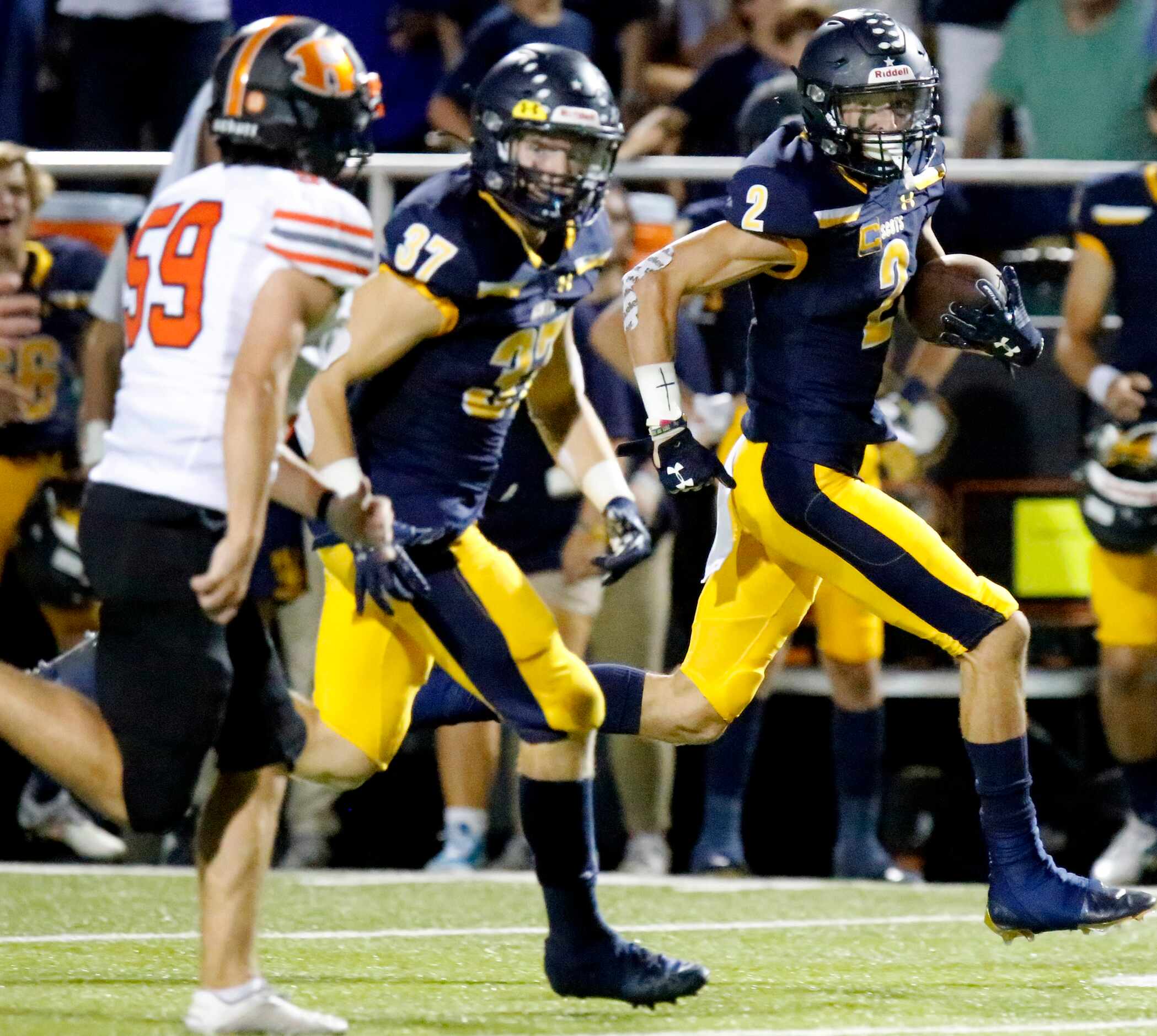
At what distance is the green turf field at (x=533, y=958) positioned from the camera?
12.1ft

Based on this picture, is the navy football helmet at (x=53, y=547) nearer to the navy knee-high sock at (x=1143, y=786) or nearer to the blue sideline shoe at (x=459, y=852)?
the blue sideline shoe at (x=459, y=852)

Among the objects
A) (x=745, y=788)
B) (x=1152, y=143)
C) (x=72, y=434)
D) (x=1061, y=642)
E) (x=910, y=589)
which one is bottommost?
(x=745, y=788)

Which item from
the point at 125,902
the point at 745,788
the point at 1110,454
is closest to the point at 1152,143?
the point at 1110,454

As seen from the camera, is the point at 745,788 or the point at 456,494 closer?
the point at 456,494

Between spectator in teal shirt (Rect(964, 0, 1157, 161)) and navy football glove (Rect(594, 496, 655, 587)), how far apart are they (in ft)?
9.88

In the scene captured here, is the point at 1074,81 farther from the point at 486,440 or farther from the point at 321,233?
the point at 321,233

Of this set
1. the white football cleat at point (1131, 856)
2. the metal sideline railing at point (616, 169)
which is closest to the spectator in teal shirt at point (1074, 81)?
the metal sideline railing at point (616, 169)

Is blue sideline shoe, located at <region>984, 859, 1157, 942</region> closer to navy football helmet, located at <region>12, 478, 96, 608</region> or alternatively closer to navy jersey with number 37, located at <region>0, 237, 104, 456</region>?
navy football helmet, located at <region>12, 478, 96, 608</region>

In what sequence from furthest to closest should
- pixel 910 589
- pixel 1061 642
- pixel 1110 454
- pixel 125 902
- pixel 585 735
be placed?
pixel 1061 642, pixel 1110 454, pixel 125 902, pixel 910 589, pixel 585 735

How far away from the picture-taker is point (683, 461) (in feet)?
13.9

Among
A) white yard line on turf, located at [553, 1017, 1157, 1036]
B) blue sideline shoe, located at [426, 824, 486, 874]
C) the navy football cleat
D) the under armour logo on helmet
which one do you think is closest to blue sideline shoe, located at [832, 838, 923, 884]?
blue sideline shoe, located at [426, 824, 486, 874]

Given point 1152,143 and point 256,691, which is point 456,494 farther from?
point 1152,143

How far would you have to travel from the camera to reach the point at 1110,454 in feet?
19.8

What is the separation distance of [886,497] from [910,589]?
20 centimetres
